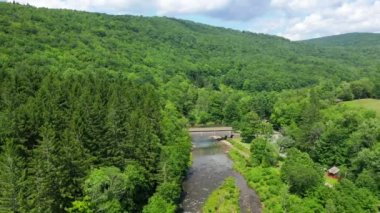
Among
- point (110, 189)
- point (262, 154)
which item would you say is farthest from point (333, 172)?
point (110, 189)

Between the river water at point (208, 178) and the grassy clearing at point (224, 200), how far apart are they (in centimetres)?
94

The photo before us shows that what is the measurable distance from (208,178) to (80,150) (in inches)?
1295

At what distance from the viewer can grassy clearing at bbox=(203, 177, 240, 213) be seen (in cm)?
5619

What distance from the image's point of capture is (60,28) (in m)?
155

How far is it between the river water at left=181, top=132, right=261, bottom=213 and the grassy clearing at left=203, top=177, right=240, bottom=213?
37.1 inches

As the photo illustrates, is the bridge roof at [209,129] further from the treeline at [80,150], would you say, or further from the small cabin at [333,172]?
the treeline at [80,150]

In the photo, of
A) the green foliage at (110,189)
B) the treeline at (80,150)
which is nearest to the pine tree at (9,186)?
the treeline at (80,150)

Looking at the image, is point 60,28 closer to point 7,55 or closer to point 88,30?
point 88,30

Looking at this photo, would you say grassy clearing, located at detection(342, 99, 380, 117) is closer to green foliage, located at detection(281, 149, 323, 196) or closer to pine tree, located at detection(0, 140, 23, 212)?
green foliage, located at detection(281, 149, 323, 196)

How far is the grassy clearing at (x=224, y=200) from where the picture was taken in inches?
2212

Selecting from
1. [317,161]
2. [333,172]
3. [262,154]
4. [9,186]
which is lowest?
[333,172]

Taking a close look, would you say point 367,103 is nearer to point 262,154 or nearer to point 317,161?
point 317,161

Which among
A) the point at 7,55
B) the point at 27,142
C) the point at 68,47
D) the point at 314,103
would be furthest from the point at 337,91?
the point at 27,142

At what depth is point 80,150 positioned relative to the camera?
4353 cm
